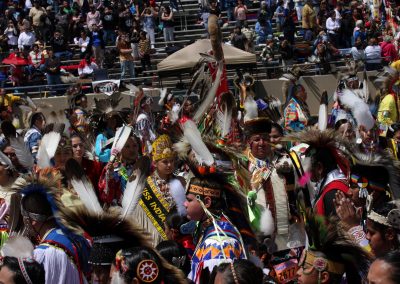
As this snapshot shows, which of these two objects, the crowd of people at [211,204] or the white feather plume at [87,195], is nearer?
the crowd of people at [211,204]

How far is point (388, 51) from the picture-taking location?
20.2 metres

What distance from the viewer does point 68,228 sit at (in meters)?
5.46

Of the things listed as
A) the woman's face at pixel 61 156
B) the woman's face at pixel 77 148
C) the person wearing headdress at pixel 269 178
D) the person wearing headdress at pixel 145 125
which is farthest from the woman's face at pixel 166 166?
the person wearing headdress at pixel 145 125

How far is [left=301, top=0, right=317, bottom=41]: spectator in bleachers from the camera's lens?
894 inches

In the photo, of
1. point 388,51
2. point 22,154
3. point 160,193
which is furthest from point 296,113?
point 388,51

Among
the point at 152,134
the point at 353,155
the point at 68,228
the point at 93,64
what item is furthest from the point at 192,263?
the point at 93,64

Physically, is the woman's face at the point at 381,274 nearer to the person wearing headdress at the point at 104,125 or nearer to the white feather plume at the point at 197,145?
the white feather plume at the point at 197,145

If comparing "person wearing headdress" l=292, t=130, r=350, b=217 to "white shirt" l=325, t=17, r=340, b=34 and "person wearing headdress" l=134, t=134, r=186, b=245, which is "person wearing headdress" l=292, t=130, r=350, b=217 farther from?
"white shirt" l=325, t=17, r=340, b=34

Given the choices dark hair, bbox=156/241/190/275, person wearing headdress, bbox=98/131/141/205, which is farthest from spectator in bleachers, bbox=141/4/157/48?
dark hair, bbox=156/241/190/275

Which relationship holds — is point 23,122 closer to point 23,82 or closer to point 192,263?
point 23,82

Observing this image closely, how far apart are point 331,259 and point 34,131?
21.2 ft

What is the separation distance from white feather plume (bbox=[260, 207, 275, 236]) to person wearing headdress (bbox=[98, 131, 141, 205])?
133cm

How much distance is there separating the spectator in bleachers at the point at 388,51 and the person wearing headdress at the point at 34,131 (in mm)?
10366

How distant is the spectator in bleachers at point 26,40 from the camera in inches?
878
